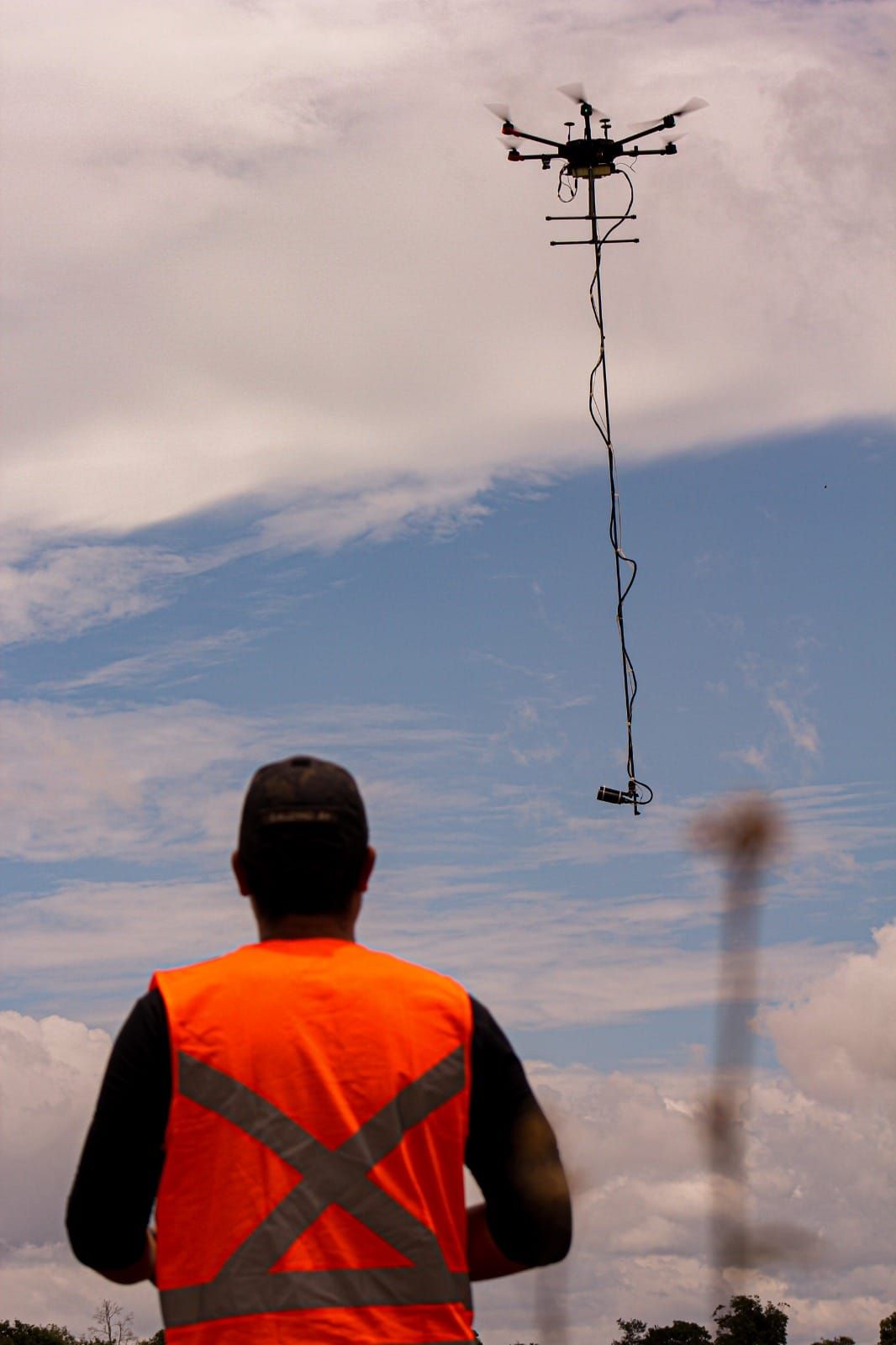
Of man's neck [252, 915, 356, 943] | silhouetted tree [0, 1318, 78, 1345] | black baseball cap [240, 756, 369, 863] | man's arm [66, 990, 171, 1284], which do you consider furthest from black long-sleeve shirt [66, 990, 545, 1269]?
Answer: silhouetted tree [0, 1318, 78, 1345]

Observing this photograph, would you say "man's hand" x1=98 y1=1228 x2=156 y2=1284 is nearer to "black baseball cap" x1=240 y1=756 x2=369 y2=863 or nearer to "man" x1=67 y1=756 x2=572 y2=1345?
"man" x1=67 y1=756 x2=572 y2=1345

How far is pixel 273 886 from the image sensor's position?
4.55 meters

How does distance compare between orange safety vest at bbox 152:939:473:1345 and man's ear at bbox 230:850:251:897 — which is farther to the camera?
man's ear at bbox 230:850:251:897

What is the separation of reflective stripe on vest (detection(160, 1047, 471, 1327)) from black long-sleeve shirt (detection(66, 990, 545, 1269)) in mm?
105

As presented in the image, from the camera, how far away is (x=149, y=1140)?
4316 millimetres

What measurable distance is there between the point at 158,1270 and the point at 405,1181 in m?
0.61

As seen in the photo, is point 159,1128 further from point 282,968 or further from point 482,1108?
point 482,1108

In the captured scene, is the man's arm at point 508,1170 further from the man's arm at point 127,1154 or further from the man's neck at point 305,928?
the man's arm at point 127,1154

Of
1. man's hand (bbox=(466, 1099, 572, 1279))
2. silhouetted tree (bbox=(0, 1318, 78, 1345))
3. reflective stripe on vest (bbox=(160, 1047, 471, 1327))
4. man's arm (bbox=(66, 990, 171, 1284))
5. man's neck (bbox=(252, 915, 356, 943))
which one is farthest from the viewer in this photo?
silhouetted tree (bbox=(0, 1318, 78, 1345))

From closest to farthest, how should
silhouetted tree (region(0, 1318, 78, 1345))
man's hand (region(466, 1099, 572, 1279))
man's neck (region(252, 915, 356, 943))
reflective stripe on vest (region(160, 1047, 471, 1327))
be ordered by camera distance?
reflective stripe on vest (region(160, 1047, 471, 1327)) → man's hand (region(466, 1099, 572, 1279)) → man's neck (region(252, 915, 356, 943)) → silhouetted tree (region(0, 1318, 78, 1345))

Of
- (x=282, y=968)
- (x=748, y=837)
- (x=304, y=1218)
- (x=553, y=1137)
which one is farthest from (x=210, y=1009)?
(x=748, y=837)

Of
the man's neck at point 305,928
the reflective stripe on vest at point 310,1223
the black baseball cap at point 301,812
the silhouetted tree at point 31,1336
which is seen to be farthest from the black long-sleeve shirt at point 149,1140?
the silhouetted tree at point 31,1336

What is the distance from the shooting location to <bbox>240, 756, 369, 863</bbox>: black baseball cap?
4.48 meters

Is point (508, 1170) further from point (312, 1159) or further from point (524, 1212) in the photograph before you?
point (312, 1159)
